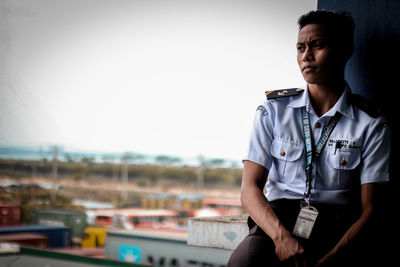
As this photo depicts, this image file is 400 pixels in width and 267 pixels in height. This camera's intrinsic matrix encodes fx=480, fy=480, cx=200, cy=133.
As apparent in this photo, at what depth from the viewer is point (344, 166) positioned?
1.29 m

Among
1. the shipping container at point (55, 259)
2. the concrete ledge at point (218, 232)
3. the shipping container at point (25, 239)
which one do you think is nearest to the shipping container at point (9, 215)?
the shipping container at point (25, 239)

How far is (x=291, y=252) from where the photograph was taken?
3.91 feet

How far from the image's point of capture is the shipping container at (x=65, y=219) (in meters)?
14.2

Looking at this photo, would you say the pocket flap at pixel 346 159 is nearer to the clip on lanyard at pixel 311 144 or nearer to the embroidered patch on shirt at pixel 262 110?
the clip on lanyard at pixel 311 144

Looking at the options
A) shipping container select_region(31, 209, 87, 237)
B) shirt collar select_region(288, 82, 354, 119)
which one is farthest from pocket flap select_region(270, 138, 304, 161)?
shipping container select_region(31, 209, 87, 237)

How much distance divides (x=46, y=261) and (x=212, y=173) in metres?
27.9

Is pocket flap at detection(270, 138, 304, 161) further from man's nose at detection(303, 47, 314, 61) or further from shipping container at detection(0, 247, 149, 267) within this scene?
shipping container at detection(0, 247, 149, 267)

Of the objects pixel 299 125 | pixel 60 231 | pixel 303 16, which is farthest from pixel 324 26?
pixel 60 231

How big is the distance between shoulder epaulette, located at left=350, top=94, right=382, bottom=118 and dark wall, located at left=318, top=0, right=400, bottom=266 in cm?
21

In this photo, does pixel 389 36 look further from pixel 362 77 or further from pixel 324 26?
pixel 324 26

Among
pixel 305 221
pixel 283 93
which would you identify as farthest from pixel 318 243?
pixel 283 93

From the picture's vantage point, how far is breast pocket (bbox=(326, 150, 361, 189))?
1.29 m

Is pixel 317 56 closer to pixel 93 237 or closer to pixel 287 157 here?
pixel 287 157

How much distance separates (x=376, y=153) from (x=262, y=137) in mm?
306
